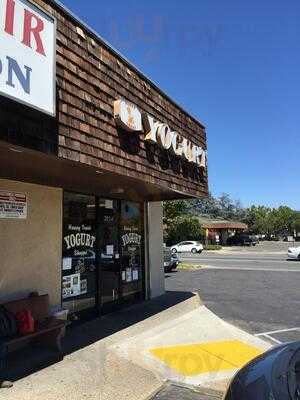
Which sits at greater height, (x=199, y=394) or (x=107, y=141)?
(x=107, y=141)

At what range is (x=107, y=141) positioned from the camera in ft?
23.8

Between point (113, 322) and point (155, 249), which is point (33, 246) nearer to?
point (113, 322)

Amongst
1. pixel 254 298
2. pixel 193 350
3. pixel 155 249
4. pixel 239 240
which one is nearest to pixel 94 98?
pixel 193 350

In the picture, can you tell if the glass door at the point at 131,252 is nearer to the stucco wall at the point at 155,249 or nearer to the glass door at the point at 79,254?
the stucco wall at the point at 155,249

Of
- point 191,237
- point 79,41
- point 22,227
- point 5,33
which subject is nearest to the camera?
point 5,33

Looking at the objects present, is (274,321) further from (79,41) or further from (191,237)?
(191,237)

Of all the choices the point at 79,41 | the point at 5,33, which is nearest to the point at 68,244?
the point at 79,41

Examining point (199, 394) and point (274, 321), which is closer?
point (199, 394)

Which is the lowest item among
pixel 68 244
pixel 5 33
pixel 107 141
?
pixel 68 244

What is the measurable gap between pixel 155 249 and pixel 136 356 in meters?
5.53

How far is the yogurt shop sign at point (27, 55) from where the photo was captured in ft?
16.7

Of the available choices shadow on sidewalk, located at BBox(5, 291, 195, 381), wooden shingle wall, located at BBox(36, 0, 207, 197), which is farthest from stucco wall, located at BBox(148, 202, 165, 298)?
wooden shingle wall, located at BBox(36, 0, 207, 197)

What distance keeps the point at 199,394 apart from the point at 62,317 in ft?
8.66

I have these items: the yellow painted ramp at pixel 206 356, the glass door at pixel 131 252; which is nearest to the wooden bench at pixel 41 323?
the yellow painted ramp at pixel 206 356
